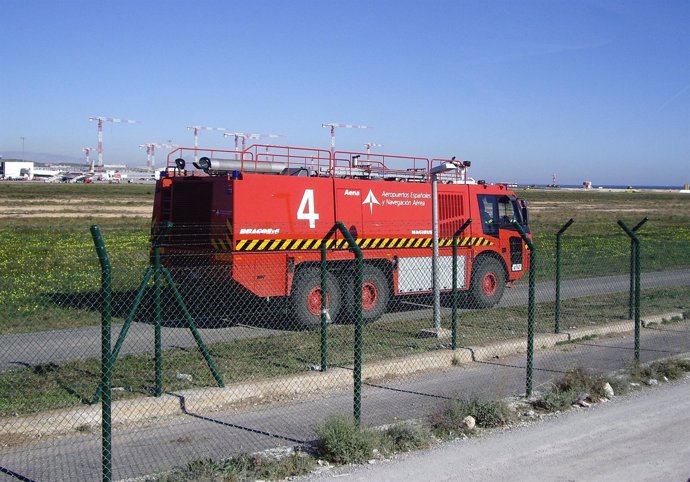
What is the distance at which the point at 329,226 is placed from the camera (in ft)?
46.2

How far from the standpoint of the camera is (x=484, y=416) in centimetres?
762

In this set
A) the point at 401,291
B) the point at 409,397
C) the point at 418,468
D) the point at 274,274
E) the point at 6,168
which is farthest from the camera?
the point at 6,168

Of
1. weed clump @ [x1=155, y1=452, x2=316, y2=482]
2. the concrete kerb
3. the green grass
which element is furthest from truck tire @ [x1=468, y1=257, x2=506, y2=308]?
weed clump @ [x1=155, y1=452, x2=316, y2=482]

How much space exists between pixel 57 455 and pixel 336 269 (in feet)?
23.9

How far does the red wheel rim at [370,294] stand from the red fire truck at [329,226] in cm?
2

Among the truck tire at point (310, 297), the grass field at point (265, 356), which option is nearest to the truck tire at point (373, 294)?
the grass field at point (265, 356)

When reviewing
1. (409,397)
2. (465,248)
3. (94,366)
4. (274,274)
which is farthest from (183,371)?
(465,248)

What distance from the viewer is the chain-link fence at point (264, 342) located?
281 inches

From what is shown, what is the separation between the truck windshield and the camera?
54.5 feet

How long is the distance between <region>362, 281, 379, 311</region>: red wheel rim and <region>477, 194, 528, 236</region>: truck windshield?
343 centimetres

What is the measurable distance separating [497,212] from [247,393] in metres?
9.64

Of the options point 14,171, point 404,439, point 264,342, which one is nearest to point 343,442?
point 404,439

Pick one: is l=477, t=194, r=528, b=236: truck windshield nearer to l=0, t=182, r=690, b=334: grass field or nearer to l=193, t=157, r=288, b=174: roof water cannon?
l=0, t=182, r=690, b=334: grass field

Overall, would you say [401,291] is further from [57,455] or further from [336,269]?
[57,455]
